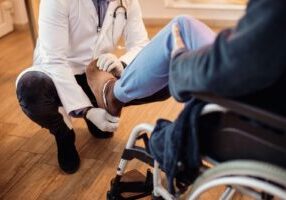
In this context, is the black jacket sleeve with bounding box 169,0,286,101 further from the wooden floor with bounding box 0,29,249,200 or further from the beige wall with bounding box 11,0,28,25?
the beige wall with bounding box 11,0,28,25

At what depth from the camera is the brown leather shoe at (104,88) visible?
4.65 ft

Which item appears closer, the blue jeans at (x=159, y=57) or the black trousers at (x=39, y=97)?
the blue jeans at (x=159, y=57)

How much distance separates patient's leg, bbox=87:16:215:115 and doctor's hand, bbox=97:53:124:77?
17 centimetres

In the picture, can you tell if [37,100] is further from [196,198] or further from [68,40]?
[196,198]

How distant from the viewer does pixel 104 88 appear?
1.45 m

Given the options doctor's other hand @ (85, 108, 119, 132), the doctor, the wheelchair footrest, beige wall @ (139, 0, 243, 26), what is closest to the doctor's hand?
the doctor

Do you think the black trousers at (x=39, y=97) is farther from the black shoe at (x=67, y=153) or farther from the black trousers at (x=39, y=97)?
the black shoe at (x=67, y=153)

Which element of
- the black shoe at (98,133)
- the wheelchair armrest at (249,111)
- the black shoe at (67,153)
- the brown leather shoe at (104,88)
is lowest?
the black shoe at (98,133)

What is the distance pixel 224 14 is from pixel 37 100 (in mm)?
2141

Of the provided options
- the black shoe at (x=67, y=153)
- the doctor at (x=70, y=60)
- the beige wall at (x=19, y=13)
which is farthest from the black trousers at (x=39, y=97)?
the beige wall at (x=19, y=13)

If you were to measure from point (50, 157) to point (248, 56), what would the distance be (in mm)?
1251

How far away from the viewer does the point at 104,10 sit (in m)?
1.65

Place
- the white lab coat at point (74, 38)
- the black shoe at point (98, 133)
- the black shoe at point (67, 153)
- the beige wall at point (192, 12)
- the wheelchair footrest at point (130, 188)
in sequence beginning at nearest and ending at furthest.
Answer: the wheelchair footrest at point (130, 188)
the white lab coat at point (74, 38)
the black shoe at point (67, 153)
the black shoe at point (98, 133)
the beige wall at point (192, 12)

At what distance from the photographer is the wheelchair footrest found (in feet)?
4.58
